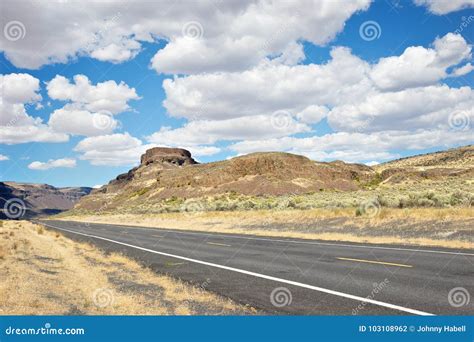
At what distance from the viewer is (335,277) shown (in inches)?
451

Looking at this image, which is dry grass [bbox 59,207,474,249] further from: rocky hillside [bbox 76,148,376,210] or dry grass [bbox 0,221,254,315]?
rocky hillside [bbox 76,148,376,210]

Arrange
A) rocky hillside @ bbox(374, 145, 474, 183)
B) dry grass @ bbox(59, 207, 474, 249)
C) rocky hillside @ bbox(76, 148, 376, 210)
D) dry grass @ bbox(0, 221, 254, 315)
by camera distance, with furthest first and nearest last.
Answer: rocky hillside @ bbox(76, 148, 376, 210) → rocky hillside @ bbox(374, 145, 474, 183) → dry grass @ bbox(59, 207, 474, 249) → dry grass @ bbox(0, 221, 254, 315)

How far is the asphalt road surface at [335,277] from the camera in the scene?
835 cm

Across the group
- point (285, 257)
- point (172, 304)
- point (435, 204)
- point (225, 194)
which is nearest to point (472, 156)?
point (225, 194)

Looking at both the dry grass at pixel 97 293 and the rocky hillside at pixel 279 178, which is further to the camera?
the rocky hillside at pixel 279 178

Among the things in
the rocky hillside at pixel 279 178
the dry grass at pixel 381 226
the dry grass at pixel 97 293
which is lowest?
the dry grass at pixel 97 293

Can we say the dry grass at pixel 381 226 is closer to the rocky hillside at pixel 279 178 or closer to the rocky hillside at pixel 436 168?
the rocky hillside at pixel 436 168

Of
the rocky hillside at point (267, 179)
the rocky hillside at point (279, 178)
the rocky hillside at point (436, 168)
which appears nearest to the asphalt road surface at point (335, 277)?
the rocky hillside at point (436, 168)

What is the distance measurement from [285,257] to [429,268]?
205 inches

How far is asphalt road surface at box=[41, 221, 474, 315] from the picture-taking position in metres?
8.35

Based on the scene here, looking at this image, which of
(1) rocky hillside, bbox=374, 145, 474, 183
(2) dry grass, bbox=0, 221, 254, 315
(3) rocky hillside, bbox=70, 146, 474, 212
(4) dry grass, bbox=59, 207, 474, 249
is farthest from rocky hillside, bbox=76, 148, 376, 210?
(2) dry grass, bbox=0, 221, 254, 315

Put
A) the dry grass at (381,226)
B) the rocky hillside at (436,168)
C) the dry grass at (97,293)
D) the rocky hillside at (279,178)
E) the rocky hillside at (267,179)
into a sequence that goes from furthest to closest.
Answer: the rocky hillside at (267,179), the rocky hillside at (279,178), the rocky hillside at (436,168), the dry grass at (381,226), the dry grass at (97,293)

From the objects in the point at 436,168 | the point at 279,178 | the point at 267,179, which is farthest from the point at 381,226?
the point at 279,178

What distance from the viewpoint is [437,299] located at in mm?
8547
